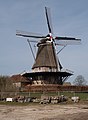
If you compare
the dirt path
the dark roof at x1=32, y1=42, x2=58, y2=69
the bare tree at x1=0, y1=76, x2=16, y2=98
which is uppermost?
the dark roof at x1=32, y1=42, x2=58, y2=69

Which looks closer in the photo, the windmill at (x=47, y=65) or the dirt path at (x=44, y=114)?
the dirt path at (x=44, y=114)

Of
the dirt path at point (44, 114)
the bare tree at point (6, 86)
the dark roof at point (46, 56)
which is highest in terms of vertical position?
the dark roof at point (46, 56)

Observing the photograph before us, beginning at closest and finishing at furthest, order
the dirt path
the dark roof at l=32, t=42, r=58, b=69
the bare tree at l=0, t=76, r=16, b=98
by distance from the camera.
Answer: the dirt path < the bare tree at l=0, t=76, r=16, b=98 < the dark roof at l=32, t=42, r=58, b=69

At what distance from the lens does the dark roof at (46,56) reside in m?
63.4

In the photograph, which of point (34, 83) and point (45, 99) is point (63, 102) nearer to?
point (45, 99)

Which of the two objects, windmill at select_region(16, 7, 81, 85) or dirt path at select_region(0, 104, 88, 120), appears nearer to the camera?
dirt path at select_region(0, 104, 88, 120)

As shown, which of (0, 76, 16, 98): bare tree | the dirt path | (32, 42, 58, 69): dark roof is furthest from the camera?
(32, 42, 58, 69): dark roof

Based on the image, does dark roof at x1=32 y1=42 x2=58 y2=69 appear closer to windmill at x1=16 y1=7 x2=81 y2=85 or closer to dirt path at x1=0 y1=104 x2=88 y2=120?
windmill at x1=16 y1=7 x2=81 y2=85

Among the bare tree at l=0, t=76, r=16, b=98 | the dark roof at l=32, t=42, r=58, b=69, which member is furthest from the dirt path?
the dark roof at l=32, t=42, r=58, b=69

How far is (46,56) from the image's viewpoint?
6369cm

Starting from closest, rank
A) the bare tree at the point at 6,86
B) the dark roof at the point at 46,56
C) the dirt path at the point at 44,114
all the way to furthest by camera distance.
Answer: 1. the dirt path at the point at 44,114
2. the bare tree at the point at 6,86
3. the dark roof at the point at 46,56

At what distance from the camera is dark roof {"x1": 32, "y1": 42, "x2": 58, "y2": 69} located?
63375 mm

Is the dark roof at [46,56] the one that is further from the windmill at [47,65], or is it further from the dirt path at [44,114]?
the dirt path at [44,114]

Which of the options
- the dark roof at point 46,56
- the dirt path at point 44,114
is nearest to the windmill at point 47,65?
the dark roof at point 46,56
